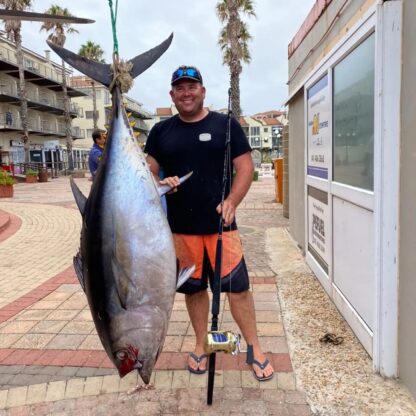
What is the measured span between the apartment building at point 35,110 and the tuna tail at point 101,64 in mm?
27432

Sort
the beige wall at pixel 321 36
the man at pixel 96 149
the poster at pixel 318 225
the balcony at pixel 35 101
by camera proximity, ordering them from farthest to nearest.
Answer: the balcony at pixel 35 101, the man at pixel 96 149, the poster at pixel 318 225, the beige wall at pixel 321 36

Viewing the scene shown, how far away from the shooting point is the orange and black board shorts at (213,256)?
8.95ft

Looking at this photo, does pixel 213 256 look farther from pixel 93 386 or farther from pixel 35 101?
pixel 35 101

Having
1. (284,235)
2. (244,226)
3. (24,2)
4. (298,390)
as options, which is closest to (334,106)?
(298,390)

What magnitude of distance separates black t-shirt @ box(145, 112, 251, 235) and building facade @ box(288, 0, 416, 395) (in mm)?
922

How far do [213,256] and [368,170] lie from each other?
4.19ft

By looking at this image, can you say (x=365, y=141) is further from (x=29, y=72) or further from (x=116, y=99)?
(x=29, y=72)

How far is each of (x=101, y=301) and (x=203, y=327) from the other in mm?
1360

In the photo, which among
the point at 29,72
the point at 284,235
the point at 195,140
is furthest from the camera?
the point at 29,72

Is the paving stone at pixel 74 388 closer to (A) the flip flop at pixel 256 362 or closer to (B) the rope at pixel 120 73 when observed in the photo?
(A) the flip flop at pixel 256 362

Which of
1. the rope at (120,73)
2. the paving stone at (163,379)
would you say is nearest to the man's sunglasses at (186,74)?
the rope at (120,73)

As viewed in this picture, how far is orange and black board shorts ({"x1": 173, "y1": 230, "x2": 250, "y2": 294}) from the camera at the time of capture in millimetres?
2727

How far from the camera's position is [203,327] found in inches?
117

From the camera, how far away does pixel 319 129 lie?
15.0 ft
